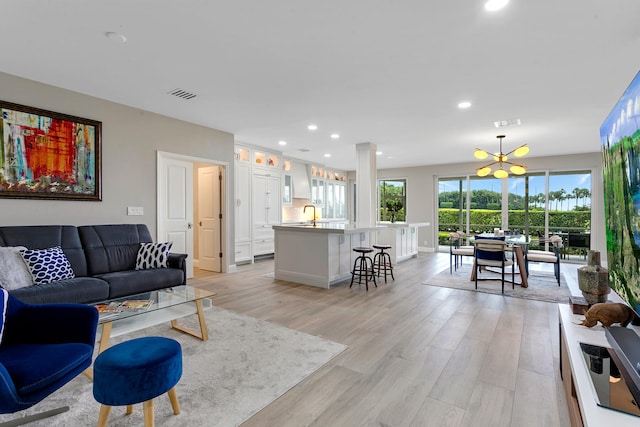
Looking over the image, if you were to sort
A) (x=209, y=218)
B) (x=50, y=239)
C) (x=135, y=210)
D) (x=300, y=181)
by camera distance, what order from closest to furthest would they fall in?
1. (x=50, y=239)
2. (x=135, y=210)
3. (x=209, y=218)
4. (x=300, y=181)

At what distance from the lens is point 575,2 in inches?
85.6

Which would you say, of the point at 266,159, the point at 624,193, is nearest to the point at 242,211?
the point at 266,159

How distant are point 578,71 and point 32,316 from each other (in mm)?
5082

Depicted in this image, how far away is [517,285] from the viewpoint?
196 inches

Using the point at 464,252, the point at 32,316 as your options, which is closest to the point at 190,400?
the point at 32,316

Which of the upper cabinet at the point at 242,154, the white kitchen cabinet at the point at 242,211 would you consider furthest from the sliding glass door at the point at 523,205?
the upper cabinet at the point at 242,154

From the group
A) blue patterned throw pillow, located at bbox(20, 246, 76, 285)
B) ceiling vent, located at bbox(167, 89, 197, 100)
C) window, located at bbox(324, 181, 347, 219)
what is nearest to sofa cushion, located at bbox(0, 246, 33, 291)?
blue patterned throw pillow, located at bbox(20, 246, 76, 285)

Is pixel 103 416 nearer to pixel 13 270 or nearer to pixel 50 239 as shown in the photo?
pixel 13 270

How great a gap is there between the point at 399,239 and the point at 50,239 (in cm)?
605

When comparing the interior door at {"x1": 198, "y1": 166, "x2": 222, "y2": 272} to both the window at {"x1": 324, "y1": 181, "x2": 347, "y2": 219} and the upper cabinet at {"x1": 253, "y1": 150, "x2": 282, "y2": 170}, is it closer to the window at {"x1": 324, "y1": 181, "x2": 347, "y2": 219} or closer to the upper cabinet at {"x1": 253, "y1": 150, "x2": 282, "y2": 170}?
the upper cabinet at {"x1": 253, "y1": 150, "x2": 282, "y2": 170}

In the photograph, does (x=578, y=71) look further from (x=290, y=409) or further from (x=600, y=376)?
(x=290, y=409)

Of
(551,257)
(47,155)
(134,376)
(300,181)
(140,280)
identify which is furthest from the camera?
(300,181)

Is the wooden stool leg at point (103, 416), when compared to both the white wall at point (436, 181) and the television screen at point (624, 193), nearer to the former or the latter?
the television screen at point (624, 193)

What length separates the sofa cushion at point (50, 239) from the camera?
3186mm
